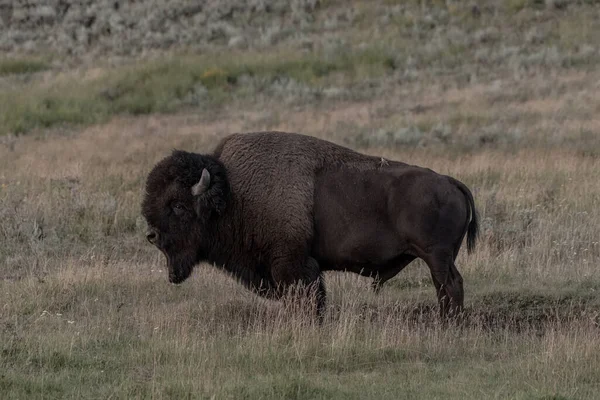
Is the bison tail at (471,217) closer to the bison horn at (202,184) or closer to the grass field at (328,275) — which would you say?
the grass field at (328,275)

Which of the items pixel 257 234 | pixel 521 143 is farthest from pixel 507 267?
pixel 521 143

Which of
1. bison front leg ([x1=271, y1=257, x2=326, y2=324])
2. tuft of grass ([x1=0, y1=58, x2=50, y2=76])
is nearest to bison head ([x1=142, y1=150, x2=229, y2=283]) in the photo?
bison front leg ([x1=271, y1=257, x2=326, y2=324])

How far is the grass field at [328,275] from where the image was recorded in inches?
290

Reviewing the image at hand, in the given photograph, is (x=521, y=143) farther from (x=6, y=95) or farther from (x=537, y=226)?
(x=6, y=95)

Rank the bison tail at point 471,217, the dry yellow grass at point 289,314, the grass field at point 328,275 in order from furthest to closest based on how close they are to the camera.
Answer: the bison tail at point 471,217 → the grass field at point 328,275 → the dry yellow grass at point 289,314

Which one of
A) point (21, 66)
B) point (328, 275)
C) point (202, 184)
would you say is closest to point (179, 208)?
point (202, 184)

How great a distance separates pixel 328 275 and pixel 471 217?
2574 mm

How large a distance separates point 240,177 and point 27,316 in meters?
2.41

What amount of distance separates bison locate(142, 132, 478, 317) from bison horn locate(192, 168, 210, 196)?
0.04 ft

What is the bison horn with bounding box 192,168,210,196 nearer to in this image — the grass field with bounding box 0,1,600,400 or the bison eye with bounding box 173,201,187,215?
the bison eye with bounding box 173,201,187,215

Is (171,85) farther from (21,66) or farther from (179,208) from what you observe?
(179,208)

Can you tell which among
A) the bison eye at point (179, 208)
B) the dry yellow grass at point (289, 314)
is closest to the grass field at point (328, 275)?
the dry yellow grass at point (289, 314)

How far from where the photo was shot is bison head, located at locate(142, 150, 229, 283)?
949 cm

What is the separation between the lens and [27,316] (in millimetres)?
9156
